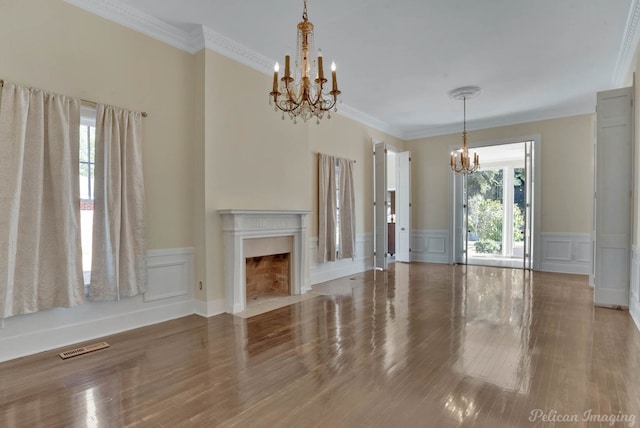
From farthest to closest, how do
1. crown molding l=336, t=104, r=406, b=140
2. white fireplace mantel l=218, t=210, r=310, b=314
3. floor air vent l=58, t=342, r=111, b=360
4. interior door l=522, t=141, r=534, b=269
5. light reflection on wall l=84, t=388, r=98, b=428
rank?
1. interior door l=522, t=141, r=534, b=269
2. crown molding l=336, t=104, r=406, b=140
3. white fireplace mantel l=218, t=210, r=310, b=314
4. floor air vent l=58, t=342, r=111, b=360
5. light reflection on wall l=84, t=388, r=98, b=428

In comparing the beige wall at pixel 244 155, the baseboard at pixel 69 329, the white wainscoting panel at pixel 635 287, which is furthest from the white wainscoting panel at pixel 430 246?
the baseboard at pixel 69 329

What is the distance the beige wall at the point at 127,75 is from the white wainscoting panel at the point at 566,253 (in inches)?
281

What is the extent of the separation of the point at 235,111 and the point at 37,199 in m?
2.38

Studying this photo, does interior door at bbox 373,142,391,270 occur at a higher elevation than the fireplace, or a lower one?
higher

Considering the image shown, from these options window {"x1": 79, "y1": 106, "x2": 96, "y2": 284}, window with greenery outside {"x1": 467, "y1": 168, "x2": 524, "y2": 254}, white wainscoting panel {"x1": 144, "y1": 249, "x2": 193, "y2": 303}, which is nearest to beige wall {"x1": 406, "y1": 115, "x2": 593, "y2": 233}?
window with greenery outside {"x1": 467, "y1": 168, "x2": 524, "y2": 254}

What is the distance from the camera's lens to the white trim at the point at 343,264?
6023 millimetres

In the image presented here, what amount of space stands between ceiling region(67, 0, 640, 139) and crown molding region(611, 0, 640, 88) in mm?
18

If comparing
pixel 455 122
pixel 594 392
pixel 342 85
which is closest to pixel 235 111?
pixel 342 85

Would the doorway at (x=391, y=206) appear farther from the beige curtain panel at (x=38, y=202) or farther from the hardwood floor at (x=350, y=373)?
the beige curtain panel at (x=38, y=202)

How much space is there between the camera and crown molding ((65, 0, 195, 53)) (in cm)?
339

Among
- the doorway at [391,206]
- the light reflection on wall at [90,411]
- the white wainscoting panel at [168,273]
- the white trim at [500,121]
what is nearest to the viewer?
the light reflection on wall at [90,411]

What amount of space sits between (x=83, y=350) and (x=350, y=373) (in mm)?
2447

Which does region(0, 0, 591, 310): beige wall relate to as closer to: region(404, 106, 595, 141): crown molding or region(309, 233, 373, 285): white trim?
region(309, 233, 373, 285): white trim

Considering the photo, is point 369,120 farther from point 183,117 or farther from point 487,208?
point 487,208
